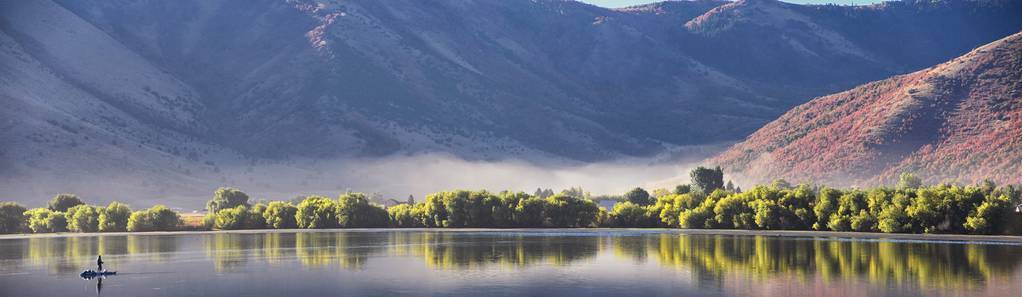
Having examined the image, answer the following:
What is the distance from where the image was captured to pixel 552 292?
76.0m

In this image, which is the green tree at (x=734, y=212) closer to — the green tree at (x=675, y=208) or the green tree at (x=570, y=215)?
the green tree at (x=675, y=208)

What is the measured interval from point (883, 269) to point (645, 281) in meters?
17.3

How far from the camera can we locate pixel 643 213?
546ft

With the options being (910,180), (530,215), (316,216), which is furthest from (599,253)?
(910,180)

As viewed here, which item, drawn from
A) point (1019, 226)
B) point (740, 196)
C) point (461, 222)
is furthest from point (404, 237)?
point (1019, 226)

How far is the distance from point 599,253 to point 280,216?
79.3 metres

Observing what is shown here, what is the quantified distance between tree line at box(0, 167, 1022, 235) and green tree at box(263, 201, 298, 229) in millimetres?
137

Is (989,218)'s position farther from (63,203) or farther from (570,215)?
(63,203)

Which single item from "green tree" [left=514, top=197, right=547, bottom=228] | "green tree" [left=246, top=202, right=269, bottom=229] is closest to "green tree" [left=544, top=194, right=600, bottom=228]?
"green tree" [left=514, top=197, right=547, bottom=228]

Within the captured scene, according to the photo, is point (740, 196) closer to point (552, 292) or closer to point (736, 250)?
point (736, 250)

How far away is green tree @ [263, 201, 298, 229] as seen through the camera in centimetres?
17674

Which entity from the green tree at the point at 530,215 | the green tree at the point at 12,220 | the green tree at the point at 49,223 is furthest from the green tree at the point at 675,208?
the green tree at the point at 12,220

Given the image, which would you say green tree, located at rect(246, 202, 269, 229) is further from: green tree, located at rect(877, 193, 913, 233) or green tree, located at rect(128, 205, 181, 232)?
green tree, located at rect(877, 193, 913, 233)

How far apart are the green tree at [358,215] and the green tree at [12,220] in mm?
44426
